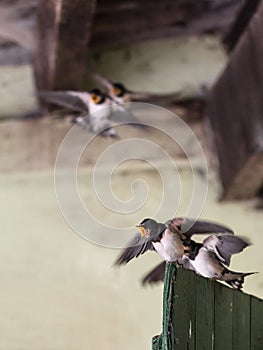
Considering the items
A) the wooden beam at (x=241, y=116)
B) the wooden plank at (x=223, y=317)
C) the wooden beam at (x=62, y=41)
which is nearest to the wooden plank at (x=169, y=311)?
the wooden plank at (x=223, y=317)

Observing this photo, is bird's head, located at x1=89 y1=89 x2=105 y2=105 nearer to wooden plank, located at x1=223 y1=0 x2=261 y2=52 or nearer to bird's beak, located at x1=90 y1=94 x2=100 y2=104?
bird's beak, located at x1=90 y1=94 x2=100 y2=104

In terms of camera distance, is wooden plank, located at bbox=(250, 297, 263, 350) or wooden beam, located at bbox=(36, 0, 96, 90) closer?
wooden plank, located at bbox=(250, 297, 263, 350)

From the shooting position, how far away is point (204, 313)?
45.1 inches

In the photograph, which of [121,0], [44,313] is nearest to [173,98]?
[121,0]

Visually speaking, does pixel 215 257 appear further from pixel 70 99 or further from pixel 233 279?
pixel 70 99

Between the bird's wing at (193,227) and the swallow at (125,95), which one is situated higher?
the swallow at (125,95)

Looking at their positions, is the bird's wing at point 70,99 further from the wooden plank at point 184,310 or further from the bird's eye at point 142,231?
the wooden plank at point 184,310

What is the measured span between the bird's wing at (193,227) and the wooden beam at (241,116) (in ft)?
2.14

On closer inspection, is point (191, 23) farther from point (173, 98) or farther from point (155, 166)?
point (155, 166)

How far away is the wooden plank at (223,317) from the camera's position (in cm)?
118

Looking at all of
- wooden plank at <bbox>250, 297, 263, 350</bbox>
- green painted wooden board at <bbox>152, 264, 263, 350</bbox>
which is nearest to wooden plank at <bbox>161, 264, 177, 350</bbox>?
green painted wooden board at <bbox>152, 264, 263, 350</bbox>

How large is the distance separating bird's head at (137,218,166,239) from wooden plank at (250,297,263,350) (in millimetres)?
193

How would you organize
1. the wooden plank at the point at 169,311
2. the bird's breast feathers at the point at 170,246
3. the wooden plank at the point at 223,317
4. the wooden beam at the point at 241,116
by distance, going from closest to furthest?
the wooden plank at the point at 169,311, the wooden plank at the point at 223,317, the bird's breast feathers at the point at 170,246, the wooden beam at the point at 241,116

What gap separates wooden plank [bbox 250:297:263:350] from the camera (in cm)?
128
